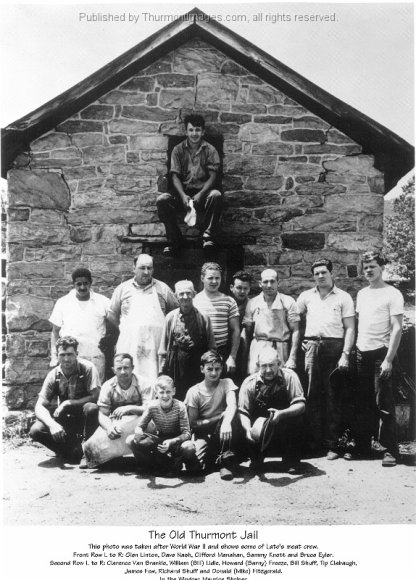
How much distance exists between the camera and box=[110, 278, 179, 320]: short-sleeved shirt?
5.54 metres

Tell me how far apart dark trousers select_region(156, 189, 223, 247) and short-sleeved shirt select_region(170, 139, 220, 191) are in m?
0.24

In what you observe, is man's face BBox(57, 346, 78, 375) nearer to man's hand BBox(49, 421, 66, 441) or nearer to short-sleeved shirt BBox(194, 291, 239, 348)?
man's hand BBox(49, 421, 66, 441)

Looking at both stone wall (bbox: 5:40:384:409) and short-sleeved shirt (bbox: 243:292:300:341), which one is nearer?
short-sleeved shirt (bbox: 243:292:300:341)

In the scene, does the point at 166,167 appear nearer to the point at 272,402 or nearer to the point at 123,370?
the point at 123,370

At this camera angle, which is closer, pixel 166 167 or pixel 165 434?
pixel 165 434

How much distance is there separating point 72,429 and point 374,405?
104 inches

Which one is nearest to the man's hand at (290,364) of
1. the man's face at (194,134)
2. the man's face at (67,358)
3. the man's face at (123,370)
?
the man's face at (123,370)

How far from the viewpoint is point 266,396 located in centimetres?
489

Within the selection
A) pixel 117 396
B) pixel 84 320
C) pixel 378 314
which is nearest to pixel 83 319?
pixel 84 320

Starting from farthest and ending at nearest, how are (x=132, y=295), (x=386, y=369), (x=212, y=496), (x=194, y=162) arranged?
(x=194, y=162) < (x=132, y=295) < (x=386, y=369) < (x=212, y=496)

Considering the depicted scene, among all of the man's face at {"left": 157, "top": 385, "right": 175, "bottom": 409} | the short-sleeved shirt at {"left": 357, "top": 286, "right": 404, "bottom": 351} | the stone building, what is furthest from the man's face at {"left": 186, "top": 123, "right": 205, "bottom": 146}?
the man's face at {"left": 157, "top": 385, "right": 175, "bottom": 409}

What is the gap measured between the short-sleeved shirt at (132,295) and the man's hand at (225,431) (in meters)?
1.27

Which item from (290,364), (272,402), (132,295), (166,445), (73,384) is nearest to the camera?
(166,445)

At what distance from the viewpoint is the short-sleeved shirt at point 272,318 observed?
17.8ft
